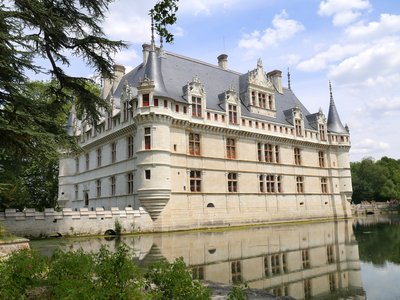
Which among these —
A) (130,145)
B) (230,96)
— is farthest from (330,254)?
(230,96)

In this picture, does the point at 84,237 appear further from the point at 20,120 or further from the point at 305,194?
the point at 305,194

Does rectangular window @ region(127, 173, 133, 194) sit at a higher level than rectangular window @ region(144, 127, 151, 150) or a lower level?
lower

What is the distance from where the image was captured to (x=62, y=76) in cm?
1148

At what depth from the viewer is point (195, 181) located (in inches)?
1017

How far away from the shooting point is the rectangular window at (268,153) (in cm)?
3109

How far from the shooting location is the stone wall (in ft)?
67.1

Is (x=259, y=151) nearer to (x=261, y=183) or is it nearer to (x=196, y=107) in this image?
(x=261, y=183)

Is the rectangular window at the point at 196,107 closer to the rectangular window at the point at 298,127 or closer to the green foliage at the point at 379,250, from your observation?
the rectangular window at the point at 298,127

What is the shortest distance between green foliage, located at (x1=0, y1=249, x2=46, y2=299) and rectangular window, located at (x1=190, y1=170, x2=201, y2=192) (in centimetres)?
1965

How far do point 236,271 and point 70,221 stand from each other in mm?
13856

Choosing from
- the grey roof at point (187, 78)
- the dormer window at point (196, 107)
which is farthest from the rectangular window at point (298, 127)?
the dormer window at point (196, 107)

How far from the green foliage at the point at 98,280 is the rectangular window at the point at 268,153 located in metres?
26.0

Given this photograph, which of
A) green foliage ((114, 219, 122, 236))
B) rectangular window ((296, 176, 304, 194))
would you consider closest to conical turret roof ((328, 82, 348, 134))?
rectangular window ((296, 176, 304, 194))

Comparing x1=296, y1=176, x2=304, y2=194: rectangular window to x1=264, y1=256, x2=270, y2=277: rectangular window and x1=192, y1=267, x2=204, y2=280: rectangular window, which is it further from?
x1=192, y1=267, x2=204, y2=280: rectangular window
